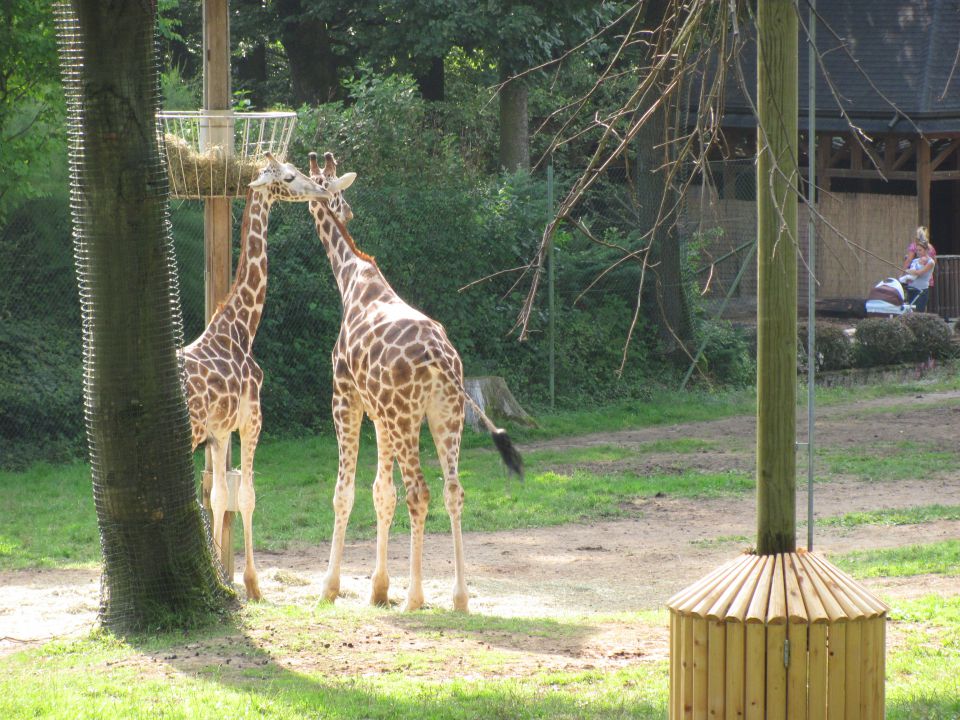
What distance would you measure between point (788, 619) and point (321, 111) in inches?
553

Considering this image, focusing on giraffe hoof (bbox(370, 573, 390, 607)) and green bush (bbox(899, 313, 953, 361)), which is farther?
green bush (bbox(899, 313, 953, 361))

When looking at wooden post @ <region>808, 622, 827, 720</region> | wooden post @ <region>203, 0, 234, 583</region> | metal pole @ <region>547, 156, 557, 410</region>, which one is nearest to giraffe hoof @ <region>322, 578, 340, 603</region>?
wooden post @ <region>203, 0, 234, 583</region>

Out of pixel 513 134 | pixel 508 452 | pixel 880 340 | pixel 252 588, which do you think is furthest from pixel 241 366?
pixel 513 134

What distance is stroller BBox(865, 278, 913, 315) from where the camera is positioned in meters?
21.2

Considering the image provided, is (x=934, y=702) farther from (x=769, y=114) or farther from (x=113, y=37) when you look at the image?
(x=113, y=37)

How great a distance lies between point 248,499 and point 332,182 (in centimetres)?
232

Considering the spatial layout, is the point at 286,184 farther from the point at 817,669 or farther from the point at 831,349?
the point at 831,349

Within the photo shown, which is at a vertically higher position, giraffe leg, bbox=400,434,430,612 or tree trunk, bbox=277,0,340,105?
tree trunk, bbox=277,0,340,105

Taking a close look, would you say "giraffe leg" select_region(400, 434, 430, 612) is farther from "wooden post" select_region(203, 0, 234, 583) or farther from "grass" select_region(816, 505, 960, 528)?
"grass" select_region(816, 505, 960, 528)

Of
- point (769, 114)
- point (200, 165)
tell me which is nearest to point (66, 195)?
point (200, 165)

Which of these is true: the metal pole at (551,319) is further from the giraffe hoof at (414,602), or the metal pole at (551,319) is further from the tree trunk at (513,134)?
the giraffe hoof at (414,602)

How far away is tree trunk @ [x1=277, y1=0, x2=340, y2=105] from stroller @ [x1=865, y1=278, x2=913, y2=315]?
10205mm

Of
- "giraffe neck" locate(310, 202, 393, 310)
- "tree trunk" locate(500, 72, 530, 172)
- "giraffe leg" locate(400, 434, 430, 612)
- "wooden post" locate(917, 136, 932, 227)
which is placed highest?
"tree trunk" locate(500, 72, 530, 172)

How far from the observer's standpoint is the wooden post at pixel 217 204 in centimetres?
825
